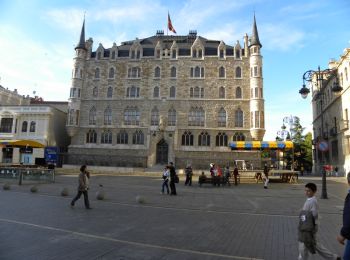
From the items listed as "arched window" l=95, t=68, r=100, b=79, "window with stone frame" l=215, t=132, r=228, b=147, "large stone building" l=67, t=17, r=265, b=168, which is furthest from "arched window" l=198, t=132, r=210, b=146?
"arched window" l=95, t=68, r=100, b=79

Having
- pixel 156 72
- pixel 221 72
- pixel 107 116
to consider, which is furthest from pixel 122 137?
pixel 221 72

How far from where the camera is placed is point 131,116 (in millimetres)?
49219

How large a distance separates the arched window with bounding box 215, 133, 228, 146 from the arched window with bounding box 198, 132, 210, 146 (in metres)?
1.48

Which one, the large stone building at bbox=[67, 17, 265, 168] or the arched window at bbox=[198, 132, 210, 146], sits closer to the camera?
the large stone building at bbox=[67, 17, 265, 168]

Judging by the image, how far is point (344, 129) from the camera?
3672 cm

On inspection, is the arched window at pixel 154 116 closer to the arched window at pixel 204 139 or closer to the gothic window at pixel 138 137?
the gothic window at pixel 138 137

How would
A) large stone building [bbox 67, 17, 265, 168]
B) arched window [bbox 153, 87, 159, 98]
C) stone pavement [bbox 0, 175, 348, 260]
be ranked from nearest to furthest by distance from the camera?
stone pavement [bbox 0, 175, 348, 260] < large stone building [bbox 67, 17, 265, 168] < arched window [bbox 153, 87, 159, 98]

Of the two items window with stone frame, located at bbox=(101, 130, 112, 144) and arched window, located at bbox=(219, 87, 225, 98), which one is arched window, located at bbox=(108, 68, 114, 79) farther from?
arched window, located at bbox=(219, 87, 225, 98)

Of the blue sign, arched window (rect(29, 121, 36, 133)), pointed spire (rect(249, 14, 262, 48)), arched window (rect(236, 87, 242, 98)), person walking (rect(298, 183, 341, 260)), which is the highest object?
pointed spire (rect(249, 14, 262, 48))

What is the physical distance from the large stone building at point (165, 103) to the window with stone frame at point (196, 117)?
17 centimetres

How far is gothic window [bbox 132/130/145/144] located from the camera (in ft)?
158

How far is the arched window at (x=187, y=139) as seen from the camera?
47.0 meters

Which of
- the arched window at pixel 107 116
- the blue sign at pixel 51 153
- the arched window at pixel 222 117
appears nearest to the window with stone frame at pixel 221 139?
the arched window at pixel 222 117

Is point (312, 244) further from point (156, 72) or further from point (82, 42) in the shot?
point (82, 42)
